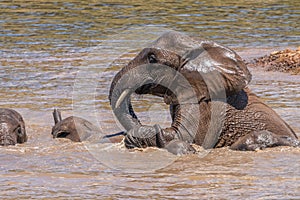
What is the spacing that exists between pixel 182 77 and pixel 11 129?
2.12 meters

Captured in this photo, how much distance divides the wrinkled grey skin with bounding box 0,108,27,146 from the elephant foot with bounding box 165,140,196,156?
2007 millimetres

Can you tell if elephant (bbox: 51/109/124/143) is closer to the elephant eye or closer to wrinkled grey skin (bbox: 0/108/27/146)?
wrinkled grey skin (bbox: 0/108/27/146)

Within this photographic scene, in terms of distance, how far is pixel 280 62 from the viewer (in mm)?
15898

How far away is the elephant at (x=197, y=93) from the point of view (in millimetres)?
8484

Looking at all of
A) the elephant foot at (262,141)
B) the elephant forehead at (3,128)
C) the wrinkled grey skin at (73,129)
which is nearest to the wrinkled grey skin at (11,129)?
the elephant forehead at (3,128)

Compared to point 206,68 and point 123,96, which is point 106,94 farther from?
point 206,68

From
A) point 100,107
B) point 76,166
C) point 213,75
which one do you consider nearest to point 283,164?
point 213,75

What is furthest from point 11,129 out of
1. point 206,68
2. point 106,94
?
point 106,94

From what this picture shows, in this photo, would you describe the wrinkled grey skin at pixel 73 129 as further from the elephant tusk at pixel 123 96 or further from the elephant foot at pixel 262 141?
the elephant foot at pixel 262 141

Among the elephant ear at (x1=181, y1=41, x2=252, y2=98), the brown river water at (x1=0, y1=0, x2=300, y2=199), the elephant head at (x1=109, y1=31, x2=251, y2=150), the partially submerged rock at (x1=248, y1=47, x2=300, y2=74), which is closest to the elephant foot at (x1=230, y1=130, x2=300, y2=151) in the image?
the brown river water at (x1=0, y1=0, x2=300, y2=199)

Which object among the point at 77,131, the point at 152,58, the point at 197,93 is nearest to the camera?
the point at 152,58

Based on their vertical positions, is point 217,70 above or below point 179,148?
above

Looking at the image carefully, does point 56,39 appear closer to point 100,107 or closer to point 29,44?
point 29,44

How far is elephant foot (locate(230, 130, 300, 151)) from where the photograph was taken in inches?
331
